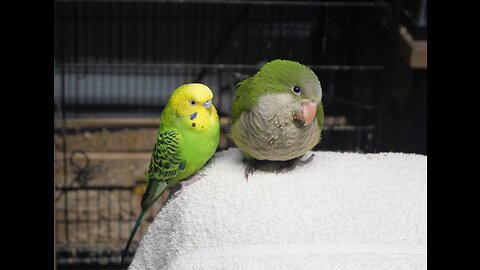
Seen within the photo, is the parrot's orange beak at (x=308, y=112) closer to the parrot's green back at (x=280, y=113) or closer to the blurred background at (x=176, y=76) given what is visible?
the parrot's green back at (x=280, y=113)

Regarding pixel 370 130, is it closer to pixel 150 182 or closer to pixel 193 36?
pixel 193 36

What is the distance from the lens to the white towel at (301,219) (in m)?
0.85

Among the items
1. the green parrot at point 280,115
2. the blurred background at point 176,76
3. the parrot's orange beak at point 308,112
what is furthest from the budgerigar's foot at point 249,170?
the blurred background at point 176,76

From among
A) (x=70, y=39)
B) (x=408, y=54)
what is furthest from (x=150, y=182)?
(x=70, y=39)

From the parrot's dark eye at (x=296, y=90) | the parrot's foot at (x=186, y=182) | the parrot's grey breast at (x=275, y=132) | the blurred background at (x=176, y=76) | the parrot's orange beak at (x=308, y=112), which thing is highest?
the parrot's dark eye at (x=296, y=90)

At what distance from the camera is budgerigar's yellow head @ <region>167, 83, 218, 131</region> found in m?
1.08

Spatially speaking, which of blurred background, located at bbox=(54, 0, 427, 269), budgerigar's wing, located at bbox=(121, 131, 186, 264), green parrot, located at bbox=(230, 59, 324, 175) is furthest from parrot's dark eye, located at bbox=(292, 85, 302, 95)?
blurred background, located at bbox=(54, 0, 427, 269)

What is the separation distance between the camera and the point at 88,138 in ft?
8.05

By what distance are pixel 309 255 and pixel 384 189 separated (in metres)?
0.19

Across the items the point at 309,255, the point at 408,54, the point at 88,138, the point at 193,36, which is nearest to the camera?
the point at 309,255

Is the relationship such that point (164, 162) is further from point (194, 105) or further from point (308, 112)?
point (308, 112)

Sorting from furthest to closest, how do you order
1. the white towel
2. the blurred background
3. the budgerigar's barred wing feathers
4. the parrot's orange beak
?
the blurred background < the budgerigar's barred wing feathers < the parrot's orange beak < the white towel

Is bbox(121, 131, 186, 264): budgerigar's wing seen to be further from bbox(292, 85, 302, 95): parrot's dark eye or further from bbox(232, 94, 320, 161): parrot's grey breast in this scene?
bbox(292, 85, 302, 95): parrot's dark eye

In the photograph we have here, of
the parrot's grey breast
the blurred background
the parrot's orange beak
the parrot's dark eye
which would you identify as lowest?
the blurred background
